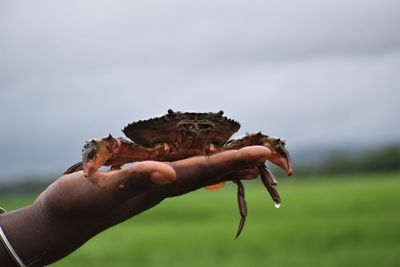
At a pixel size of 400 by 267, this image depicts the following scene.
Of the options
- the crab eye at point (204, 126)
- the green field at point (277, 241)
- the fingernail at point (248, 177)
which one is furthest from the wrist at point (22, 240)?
the green field at point (277, 241)

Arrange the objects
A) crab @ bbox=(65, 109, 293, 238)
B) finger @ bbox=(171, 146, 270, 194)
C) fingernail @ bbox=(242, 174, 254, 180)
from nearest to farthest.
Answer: finger @ bbox=(171, 146, 270, 194)
crab @ bbox=(65, 109, 293, 238)
fingernail @ bbox=(242, 174, 254, 180)

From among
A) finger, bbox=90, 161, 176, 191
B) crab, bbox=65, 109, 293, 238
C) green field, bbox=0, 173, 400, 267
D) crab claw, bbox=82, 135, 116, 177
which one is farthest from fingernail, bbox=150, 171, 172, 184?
green field, bbox=0, 173, 400, 267

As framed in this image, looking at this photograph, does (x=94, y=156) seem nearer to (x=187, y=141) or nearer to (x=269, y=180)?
(x=187, y=141)

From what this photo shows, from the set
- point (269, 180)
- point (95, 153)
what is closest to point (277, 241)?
point (269, 180)

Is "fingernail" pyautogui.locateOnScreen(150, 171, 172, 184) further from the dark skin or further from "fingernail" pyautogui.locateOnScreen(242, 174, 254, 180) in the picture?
"fingernail" pyautogui.locateOnScreen(242, 174, 254, 180)

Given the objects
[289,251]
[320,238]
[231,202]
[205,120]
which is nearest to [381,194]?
[231,202]

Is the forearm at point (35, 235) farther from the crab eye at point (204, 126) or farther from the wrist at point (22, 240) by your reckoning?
the crab eye at point (204, 126)
